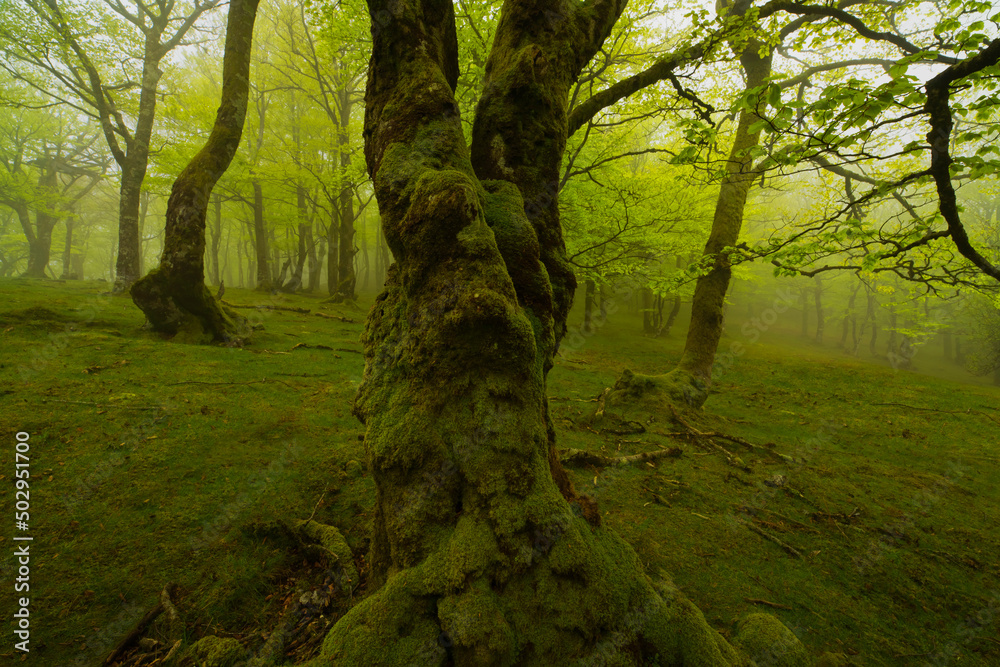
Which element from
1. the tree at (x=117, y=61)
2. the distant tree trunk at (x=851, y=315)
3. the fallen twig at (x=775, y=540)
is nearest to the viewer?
the fallen twig at (x=775, y=540)

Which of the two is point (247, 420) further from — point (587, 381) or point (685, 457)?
point (587, 381)

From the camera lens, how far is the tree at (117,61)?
1092 centimetres

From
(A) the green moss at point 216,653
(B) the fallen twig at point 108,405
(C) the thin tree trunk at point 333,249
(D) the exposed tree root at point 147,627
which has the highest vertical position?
(C) the thin tree trunk at point 333,249

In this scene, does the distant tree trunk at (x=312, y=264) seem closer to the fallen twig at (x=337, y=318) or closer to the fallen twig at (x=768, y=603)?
the fallen twig at (x=337, y=318)

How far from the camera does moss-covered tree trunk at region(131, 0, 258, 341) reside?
7109 millimetres

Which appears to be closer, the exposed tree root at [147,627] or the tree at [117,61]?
the exposed tree root at [147,627]

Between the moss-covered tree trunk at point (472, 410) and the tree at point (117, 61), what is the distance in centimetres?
1361

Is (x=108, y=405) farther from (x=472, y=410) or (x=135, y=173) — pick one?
(x=135, y=173)

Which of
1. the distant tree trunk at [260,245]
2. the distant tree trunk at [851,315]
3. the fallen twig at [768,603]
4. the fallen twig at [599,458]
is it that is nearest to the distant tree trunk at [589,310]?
the fallen twig at [599,458]

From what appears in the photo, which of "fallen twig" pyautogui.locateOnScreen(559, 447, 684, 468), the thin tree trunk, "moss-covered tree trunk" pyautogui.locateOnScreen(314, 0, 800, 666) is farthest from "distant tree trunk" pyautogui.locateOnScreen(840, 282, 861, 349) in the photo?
"moss-covered tree trunk" pyautogui.locateOnScreen(314, 0, 800, 666)

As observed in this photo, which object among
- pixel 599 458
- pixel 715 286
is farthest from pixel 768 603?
pixel 715 286

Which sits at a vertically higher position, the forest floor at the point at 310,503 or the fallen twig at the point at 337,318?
the fallen twig at the point at 337,318

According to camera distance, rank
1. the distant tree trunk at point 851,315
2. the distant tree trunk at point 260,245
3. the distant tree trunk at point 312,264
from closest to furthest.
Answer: the distant tree trunk at point 260,245 → the distant tree trunk at point 312,264 → the distant tree trunk at point 851,315

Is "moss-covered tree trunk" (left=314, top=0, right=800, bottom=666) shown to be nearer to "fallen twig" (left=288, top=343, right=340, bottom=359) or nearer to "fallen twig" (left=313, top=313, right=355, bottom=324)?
"fallen twig" (left=288, top=343, right=340, bottom=359)
